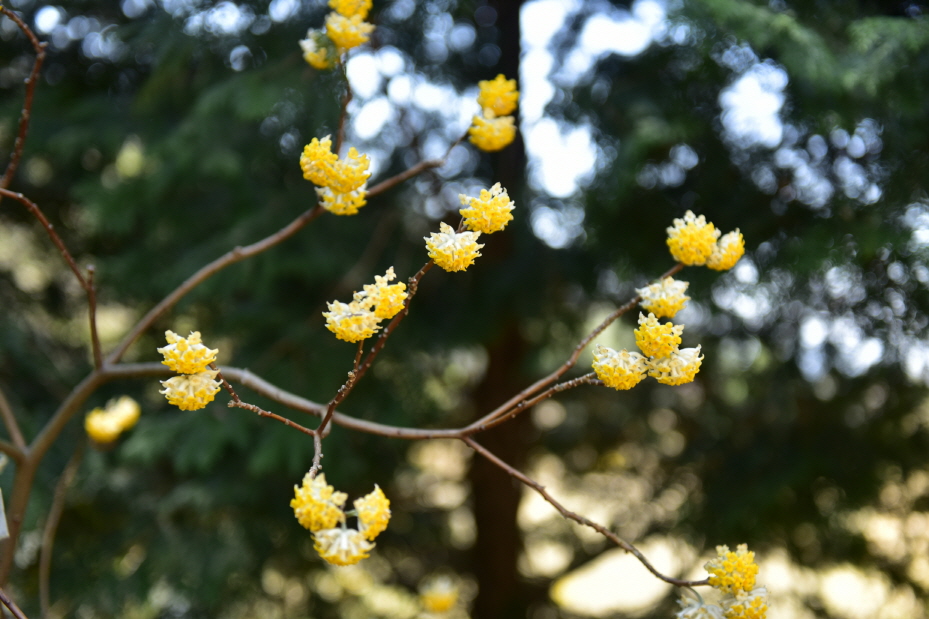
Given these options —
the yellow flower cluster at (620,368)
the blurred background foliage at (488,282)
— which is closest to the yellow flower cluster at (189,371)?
the yellow flower cluster at (620,368)

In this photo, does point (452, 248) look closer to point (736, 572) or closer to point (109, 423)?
point (736, 572)

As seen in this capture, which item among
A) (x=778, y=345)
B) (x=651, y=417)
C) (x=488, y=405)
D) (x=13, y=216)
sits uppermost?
(x=778, y=345)

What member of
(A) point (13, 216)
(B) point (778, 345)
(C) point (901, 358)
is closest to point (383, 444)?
(B) point (778, 345)

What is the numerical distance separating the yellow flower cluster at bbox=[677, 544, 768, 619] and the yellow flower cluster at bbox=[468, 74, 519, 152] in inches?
26.4

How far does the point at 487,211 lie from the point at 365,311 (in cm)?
18

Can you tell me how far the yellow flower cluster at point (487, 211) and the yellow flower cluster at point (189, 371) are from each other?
31 cm

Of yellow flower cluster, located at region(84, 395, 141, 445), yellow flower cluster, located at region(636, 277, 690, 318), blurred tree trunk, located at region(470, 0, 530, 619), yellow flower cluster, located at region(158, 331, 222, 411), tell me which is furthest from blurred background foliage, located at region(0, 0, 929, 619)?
yellow flower cluster, located at region(158, 331, 222, 411)

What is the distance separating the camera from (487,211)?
764 millimetres

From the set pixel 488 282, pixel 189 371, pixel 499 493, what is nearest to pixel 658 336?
pixel 189 371

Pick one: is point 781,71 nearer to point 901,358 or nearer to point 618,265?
point 618,265

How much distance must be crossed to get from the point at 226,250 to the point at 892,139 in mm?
1641

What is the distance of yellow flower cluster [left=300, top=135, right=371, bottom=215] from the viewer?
857 mm

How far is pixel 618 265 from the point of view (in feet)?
6.06

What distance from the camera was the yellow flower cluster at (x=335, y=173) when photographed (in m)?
0.86
